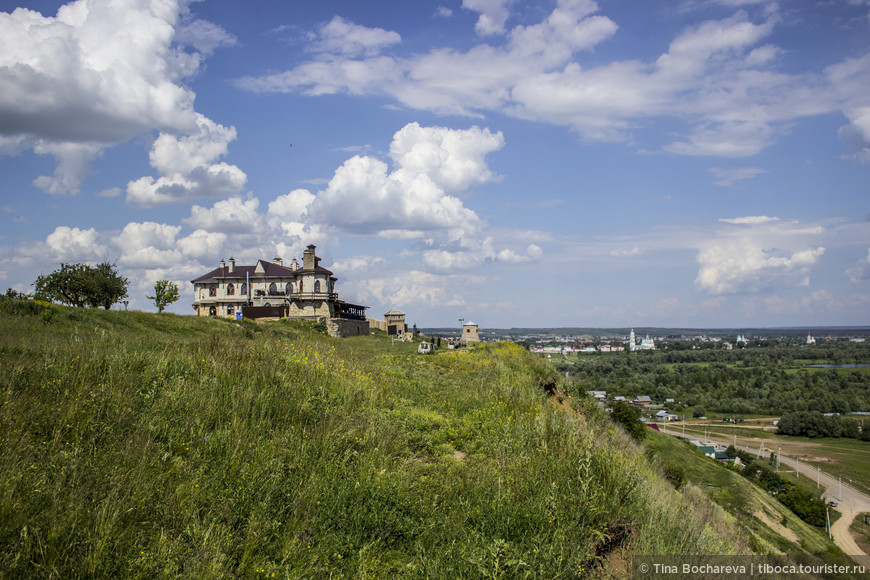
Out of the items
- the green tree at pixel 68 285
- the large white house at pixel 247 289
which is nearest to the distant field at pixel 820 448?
the large white house at pixel 247 289

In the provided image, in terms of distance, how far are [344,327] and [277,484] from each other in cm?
4122

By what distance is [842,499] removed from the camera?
54.3m

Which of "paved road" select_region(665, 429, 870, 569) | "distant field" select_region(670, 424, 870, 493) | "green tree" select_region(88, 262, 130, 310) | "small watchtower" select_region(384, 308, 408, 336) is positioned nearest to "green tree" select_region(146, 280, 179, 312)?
"green tree" select_region(88, 262, 130, 310)

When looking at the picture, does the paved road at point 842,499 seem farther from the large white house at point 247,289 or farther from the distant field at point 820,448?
the large white house at point 247,289

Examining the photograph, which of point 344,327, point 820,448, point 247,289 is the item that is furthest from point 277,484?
point 820,448

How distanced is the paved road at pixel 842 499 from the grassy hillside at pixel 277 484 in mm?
43346

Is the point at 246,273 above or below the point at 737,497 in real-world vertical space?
above

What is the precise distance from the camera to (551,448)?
5.74 meters

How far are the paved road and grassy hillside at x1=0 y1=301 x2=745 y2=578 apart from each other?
43346mm

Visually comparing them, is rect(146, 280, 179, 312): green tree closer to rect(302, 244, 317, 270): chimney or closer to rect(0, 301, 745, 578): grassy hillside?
rect(302, 244, 317, 270): chimney

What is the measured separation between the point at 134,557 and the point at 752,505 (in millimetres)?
36714

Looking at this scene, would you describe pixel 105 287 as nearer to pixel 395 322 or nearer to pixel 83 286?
pixel 83 286

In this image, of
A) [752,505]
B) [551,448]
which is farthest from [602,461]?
[752,505]

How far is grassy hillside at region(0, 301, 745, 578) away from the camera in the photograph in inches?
127
